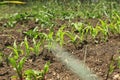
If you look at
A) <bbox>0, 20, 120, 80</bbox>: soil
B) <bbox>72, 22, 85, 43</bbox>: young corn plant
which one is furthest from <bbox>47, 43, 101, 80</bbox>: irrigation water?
<bbox>72, 22, 85, 43</bbox>: young corn plant

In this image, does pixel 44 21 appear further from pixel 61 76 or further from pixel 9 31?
pixel 61 76

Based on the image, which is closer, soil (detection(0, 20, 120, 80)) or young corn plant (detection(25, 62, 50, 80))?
young corn plant (detection(25, 62, 50, 80))

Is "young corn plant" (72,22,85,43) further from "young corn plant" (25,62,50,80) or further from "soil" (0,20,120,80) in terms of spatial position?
"young corn plant" (25,62,50,80)

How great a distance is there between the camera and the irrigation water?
2.57 meters

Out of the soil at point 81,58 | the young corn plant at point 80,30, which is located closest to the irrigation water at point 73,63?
the soil at point 81,58

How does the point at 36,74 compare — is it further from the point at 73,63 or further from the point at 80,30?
the point at 80,30

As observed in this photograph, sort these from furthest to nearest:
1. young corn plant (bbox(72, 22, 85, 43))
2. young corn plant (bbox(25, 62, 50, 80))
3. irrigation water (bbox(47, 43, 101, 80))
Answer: young corn plant (bbox(72, 22, 85, 43)) → irrigation water (bbox(47, 43, 101, 80)) → young corn plant (bbox(25, 62, 50, 80))

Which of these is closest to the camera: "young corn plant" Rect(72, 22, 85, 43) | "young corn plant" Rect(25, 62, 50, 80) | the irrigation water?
"young corn plant" Rect(25, 62, 50, 80)

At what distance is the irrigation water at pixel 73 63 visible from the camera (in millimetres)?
2570

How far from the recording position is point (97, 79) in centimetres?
251

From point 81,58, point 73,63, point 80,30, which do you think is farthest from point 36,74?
point 80,30

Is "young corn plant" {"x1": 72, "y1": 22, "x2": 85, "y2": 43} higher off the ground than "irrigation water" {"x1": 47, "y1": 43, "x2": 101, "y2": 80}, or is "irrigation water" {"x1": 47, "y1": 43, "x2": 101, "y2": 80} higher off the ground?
"young corn plant" {"x1": 72, "y1": 22, "x2": 85, "y2": 43}

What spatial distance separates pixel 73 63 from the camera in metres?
2.87

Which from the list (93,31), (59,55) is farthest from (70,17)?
(59,55)
